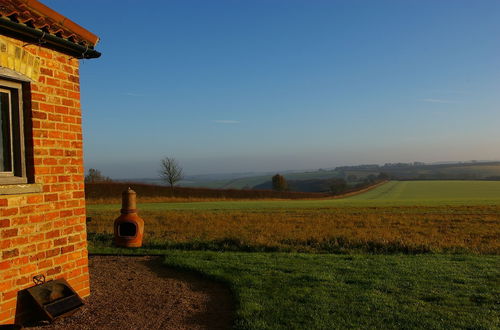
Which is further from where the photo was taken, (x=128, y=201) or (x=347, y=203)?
(x=347, y=203)

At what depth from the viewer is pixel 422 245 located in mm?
10797

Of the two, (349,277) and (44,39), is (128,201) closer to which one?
(44,39)

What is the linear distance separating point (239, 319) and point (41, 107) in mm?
3796

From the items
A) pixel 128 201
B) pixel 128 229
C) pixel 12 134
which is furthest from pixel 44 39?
pixel 128 229

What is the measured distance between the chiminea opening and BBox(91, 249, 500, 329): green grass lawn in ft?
3.54

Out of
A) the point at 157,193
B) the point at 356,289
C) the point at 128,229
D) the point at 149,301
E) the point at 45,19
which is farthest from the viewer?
the point at 157,193

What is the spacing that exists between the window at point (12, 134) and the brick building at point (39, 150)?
11 mm

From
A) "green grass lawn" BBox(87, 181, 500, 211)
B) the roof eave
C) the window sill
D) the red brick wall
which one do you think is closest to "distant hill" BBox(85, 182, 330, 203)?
"green grass lawn" BBox(87, 181, 500, 211)

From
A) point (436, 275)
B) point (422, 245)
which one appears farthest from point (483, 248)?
point (436, 275)

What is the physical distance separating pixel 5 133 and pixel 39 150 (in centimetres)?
42

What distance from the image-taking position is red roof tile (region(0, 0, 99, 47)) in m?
4.43

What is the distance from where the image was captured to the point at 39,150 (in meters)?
4.85

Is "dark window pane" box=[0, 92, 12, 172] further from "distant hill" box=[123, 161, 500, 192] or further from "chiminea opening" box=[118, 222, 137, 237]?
"distant hill" box=[123, 161, 500, 192]

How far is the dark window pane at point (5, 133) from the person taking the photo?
4582mm
